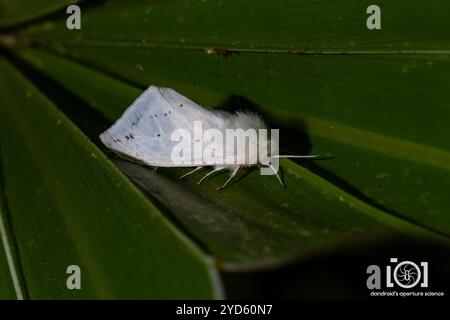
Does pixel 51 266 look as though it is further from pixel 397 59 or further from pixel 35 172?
pixel 397 59

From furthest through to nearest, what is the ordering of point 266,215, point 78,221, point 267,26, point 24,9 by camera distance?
point 24,9
point 267,26
point 78,221
point 266,215

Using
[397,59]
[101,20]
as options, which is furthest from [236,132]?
[101,20]

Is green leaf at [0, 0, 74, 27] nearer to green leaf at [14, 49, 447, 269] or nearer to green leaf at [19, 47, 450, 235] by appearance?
green leaf at [14, 49, 447, 269]

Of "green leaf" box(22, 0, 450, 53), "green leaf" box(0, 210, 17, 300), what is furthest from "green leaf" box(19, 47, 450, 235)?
"green leaf" box(0, 210, 17, 300)

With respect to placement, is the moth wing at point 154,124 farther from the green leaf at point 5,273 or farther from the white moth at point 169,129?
the green leaf at point 5,273

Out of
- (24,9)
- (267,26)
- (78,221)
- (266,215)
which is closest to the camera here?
(266,215)

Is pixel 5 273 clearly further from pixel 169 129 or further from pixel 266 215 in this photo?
pixel 266 215

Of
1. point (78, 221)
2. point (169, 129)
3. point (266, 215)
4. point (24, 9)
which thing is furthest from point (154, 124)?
point (24, 9)
